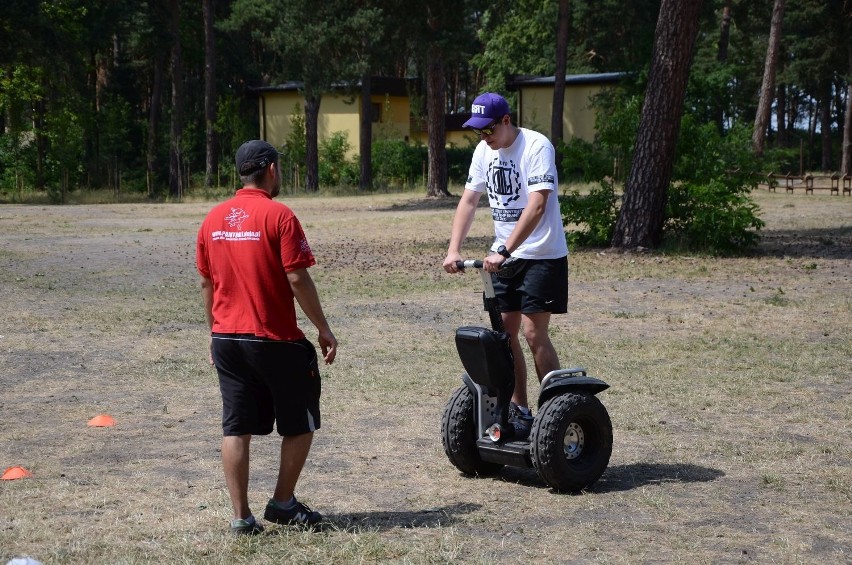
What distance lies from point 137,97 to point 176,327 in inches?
2248

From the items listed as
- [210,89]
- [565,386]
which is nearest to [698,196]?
[565,386]

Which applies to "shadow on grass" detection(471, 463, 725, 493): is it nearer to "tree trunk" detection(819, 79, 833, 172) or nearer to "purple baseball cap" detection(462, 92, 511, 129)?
"purple baseball cap" detection(462, 92, 511, 129)

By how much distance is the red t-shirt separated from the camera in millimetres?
4820

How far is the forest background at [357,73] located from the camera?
65.4ft

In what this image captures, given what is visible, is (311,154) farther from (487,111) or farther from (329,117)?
(487,111)

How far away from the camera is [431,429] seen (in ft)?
23.9

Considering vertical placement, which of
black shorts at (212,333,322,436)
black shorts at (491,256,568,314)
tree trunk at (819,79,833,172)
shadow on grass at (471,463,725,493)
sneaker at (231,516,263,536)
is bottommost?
shadow on grass at (471,463,725,493)

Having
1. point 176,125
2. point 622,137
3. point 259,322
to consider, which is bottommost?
point 259,322

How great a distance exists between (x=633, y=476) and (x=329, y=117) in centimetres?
5853

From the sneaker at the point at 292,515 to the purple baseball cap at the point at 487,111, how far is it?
2242mm

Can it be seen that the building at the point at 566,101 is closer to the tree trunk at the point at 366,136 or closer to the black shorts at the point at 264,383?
the tree trunk at the point at 366,136

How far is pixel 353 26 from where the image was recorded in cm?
3475

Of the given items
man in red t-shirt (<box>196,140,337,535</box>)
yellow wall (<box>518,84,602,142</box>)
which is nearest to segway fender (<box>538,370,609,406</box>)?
man in red t-shirt (<box>196,140,337,535</box>)

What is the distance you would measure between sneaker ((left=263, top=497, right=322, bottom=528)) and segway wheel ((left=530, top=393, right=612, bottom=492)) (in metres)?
1.24
